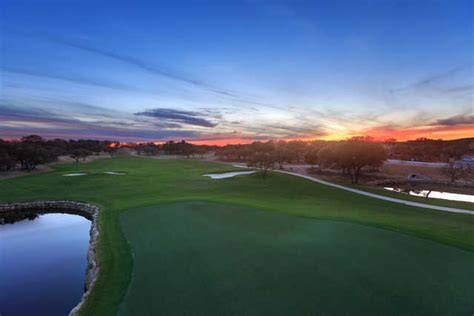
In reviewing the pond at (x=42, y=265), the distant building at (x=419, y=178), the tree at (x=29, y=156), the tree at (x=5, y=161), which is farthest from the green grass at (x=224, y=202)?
the distant building at (x=419, y=178)

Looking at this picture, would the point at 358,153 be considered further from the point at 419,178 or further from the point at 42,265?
the point at 42,265

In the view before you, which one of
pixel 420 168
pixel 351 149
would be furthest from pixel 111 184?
pixel 420 168

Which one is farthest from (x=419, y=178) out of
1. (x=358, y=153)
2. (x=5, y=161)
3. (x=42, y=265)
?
(x=5, y=161)

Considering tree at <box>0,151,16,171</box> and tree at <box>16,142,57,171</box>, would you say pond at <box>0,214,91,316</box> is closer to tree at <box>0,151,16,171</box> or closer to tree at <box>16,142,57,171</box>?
tree at <box>0,151,16,171</box>

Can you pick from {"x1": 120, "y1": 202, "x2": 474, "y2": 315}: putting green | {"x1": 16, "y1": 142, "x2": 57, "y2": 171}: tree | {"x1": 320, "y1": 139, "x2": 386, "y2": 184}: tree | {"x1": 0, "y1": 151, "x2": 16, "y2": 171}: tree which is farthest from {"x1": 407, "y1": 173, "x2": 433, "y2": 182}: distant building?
{"x1": 0, "y1": 151, "x2": 16, "y2": 171}: tree

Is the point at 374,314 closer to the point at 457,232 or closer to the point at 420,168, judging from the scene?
the point at 457,232
